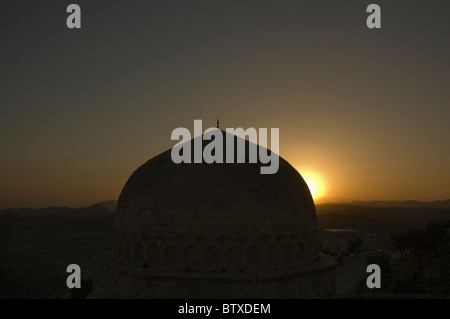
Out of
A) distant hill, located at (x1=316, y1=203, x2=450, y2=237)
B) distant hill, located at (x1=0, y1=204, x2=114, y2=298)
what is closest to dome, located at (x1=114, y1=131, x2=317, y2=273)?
distant hill, located at (x1=0, y1=204, x2=114, y2=298)

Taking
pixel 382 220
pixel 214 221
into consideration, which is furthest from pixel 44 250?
pixel 382 220

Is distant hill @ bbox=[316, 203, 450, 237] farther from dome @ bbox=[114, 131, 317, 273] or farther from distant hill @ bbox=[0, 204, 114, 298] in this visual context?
dome @ bbox=[114, 131, 317, 273]

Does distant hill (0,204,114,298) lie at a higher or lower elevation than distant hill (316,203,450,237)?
higher

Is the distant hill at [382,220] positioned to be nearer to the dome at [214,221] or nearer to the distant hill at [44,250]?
the distant hill at [44,250]

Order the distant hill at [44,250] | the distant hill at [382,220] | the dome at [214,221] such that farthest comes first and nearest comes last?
1. the distant hill at [382,220]
2. the distant hill at [44,250]
3. the dome at [214,221]

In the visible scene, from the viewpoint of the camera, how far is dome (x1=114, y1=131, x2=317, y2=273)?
27.3 ft

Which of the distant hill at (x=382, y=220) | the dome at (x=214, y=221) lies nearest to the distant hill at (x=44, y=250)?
the dome at (x=214, y=221)

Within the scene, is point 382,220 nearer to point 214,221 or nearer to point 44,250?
point 44,250

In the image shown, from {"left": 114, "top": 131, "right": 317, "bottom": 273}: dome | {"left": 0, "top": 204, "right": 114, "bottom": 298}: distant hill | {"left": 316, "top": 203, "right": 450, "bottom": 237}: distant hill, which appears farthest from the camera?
{"left": 316, "top": 203, "right": 450, "bottom": 237}: distant hill

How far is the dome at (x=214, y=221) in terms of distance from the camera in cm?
831

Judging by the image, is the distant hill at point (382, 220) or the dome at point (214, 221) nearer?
the dome at point (214, 221)

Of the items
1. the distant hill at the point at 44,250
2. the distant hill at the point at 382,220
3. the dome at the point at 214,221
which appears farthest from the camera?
the distant hill at the point at 382,220

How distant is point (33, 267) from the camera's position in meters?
30.4
